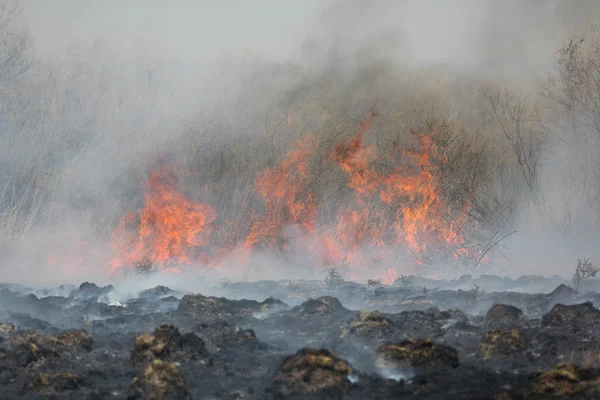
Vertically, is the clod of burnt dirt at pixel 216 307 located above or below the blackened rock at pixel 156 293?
above

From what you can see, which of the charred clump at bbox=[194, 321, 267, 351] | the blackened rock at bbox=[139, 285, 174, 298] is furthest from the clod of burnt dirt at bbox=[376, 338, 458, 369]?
the blackened rock at bbox=[139, 285, 174, 298]

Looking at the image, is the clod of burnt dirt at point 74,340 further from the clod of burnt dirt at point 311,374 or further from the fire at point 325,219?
the fire at point 325,219

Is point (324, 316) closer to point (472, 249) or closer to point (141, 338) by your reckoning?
point (141, 338)

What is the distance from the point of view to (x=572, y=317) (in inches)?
571

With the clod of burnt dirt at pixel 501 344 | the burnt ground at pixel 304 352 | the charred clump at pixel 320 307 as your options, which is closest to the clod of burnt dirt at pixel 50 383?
the burnt ground at pixel 304 352

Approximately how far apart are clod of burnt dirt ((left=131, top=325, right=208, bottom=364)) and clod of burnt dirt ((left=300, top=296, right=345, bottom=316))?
5.13 meters

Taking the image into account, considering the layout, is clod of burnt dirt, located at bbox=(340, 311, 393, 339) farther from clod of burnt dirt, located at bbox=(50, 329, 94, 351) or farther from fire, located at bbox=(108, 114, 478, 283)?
fire, located at bbox=(108, 114, 478, 283)

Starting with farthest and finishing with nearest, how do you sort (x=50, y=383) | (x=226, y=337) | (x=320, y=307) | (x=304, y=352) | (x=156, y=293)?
(x=156, y=293), (x=320, y=307), (x=226, y=337), (x=304, y=352), (x=50, y=383)

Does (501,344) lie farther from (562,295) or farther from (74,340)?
(562,295)

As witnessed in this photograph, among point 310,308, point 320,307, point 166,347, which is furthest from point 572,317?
point 166,347

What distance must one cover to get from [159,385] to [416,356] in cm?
419

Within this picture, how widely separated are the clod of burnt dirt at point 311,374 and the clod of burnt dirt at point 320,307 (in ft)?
20.9

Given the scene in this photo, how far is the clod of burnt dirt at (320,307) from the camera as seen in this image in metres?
16.8

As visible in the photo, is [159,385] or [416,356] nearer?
[159,385]
